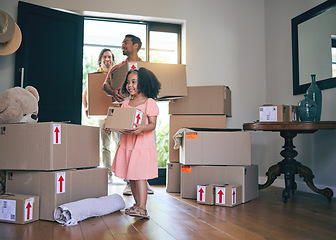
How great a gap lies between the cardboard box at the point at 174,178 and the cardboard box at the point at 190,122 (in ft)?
0.25

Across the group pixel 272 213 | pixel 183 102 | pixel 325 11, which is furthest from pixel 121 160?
pixel 325 11

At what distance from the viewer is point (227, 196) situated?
2.61 meters

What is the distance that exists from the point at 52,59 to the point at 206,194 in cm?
208

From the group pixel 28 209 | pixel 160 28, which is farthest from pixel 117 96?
pixel 160 28

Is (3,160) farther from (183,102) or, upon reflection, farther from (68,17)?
(68,17)

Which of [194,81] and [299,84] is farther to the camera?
[194,81]

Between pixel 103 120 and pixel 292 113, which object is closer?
pixel 292 113

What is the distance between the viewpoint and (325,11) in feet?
10.5

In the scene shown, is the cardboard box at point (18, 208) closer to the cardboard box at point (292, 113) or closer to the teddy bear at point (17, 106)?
the teddy bear at point (17, 106)

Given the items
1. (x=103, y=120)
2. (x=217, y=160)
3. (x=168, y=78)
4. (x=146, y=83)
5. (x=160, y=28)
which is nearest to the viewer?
(x=146, y=83)

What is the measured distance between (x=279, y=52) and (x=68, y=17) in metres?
2.30

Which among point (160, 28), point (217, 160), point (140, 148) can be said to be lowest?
point (217, 160)

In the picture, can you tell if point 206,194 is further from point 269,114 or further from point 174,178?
point 269,114

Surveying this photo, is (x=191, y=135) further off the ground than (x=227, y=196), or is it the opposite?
(x=191, y=135)
